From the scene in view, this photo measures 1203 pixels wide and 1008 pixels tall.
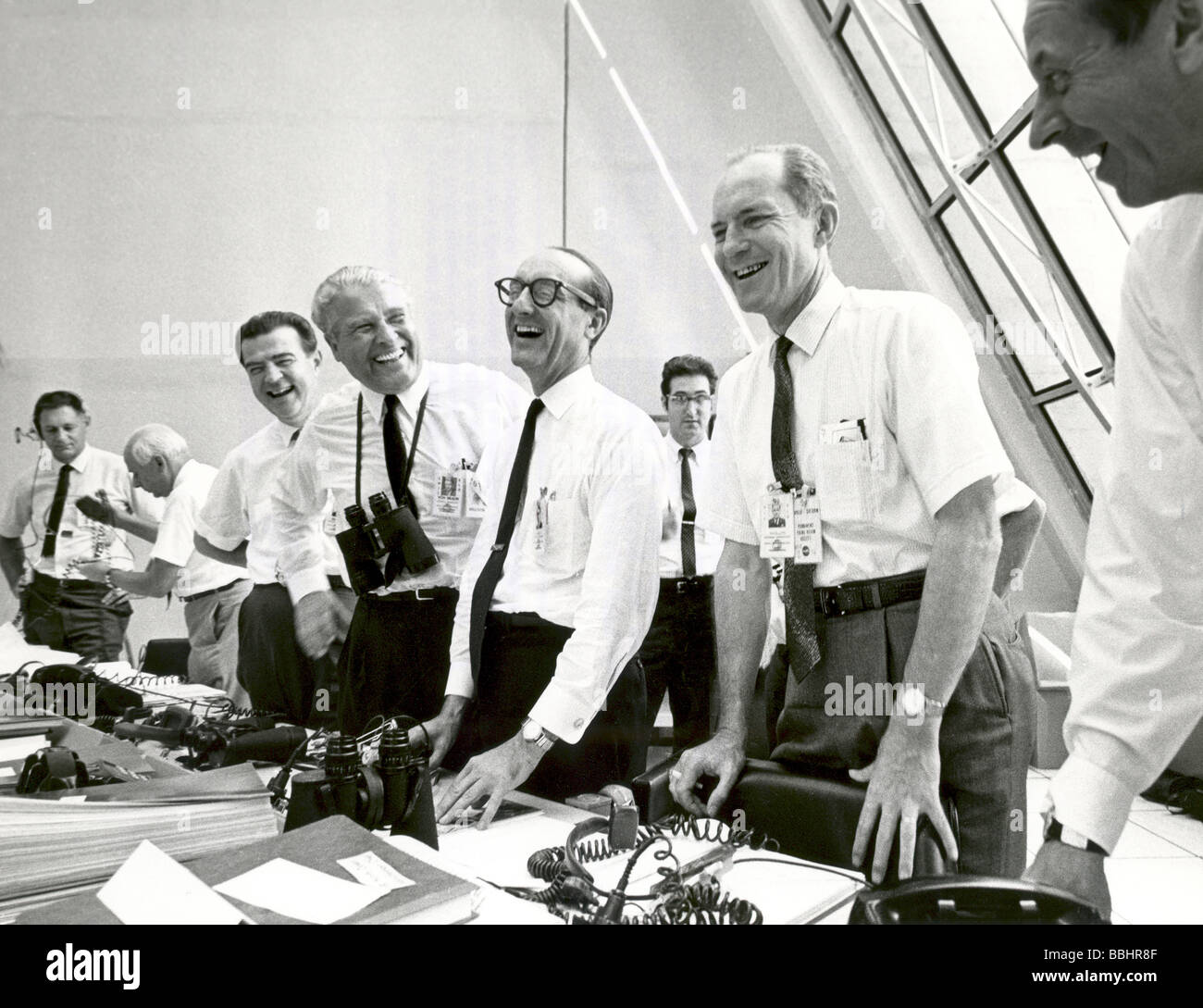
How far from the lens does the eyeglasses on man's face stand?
3.93 metres

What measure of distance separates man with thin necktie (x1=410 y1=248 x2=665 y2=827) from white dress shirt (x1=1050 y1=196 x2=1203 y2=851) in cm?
78

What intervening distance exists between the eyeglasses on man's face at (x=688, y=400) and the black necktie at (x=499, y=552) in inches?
90.3

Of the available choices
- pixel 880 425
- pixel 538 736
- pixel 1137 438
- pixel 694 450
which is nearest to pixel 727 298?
pixel 694 450

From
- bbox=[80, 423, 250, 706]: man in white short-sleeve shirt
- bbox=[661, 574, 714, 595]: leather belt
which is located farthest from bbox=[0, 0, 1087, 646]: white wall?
bbox=[661, 574, 714, 595]: leather belt

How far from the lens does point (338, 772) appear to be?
3.25ft

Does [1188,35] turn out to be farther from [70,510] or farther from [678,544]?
[70,510]

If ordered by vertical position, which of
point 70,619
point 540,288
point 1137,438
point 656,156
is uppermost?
point 656,156

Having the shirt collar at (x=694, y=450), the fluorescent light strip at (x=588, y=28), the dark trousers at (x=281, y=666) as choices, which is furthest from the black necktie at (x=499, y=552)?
the fluorescent light strip at (x=588, y=28)

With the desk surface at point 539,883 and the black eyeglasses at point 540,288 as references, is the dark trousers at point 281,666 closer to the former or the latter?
the black eyeglasses at point 540,288

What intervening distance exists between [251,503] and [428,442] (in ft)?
4.18

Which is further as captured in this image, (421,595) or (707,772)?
(421,595)

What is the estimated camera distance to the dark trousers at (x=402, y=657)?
203 centimetres

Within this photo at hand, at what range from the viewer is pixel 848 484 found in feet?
4.54
